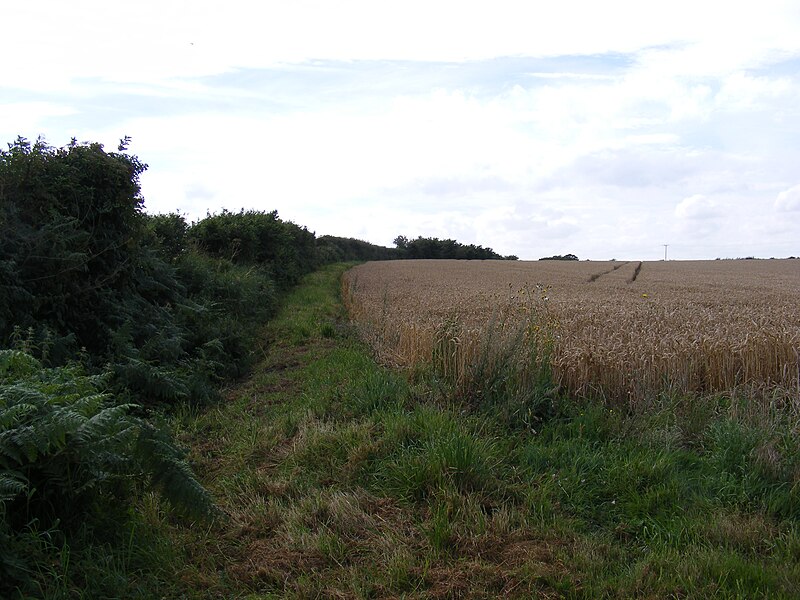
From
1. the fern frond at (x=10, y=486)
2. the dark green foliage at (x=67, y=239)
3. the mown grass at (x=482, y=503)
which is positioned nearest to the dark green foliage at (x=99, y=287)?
the dark green foliage at (x=67, y=239)

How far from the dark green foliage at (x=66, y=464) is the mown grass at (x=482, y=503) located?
33cm

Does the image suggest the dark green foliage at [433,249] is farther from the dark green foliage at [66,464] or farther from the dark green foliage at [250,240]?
the dark green foliage at [66,464]

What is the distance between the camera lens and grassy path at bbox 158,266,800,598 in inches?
145

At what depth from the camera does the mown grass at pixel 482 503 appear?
3.68m

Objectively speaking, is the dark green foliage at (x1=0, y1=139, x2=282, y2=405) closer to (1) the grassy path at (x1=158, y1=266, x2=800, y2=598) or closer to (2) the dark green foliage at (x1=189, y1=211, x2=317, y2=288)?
(1) the grassy path at (x1=158, y1=266, x2=800, y2=598)

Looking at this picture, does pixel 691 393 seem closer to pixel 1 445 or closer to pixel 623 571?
pixel 623 571

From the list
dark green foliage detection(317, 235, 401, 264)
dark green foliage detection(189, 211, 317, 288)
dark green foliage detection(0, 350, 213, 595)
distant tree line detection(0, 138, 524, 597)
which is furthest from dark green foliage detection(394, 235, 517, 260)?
dark green foliage detection(0, 350, 213, 595)

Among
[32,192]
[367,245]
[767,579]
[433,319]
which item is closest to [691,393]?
[767,579]

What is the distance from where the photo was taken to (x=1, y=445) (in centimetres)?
331

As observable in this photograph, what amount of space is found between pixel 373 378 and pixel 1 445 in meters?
4.49

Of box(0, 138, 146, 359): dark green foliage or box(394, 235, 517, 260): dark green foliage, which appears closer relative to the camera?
box(0, 138, 146, 359): dark green foliage

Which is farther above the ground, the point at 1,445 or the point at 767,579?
the point at 1,445

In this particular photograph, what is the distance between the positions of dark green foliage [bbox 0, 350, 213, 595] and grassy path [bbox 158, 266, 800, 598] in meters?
0.36

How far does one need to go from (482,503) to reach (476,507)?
0.18m
